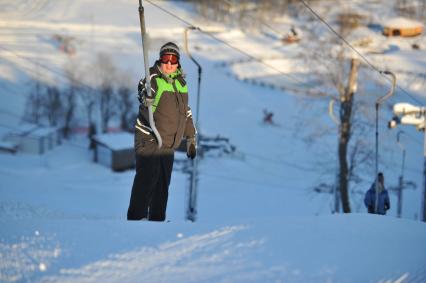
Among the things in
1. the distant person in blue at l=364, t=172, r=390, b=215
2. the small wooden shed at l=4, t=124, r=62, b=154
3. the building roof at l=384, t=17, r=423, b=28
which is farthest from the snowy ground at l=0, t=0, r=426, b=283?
the building roof at l=384, t=17, r=423, b=28

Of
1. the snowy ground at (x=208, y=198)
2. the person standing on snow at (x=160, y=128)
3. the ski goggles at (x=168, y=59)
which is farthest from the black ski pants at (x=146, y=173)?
the ski goggles at (x=168, y=59)

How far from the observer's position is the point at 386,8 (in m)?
46.0

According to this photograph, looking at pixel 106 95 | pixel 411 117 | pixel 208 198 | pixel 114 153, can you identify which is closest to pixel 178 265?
pixel 411 117

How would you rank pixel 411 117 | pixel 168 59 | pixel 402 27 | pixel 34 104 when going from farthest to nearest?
pixel 402 27 → pixel 34 104 → pixel 411 117 → pixel 168 59

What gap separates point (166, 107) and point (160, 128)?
6.9 inches

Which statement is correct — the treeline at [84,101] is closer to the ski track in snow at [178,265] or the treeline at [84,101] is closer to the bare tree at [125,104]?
the bare tree at [125,104]

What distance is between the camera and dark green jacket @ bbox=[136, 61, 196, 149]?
473 cm

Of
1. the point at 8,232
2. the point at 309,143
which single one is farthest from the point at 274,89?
the point at 8,232

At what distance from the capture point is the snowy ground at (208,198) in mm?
3404

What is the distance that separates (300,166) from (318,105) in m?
6.40

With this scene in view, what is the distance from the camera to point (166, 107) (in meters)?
4.78

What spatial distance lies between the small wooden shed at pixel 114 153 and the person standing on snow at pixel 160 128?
20.0 m

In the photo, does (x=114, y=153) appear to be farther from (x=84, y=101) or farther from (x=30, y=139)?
(x=84, y=101)

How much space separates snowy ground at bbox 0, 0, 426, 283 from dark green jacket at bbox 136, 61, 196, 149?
2.40 feet
